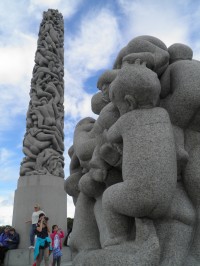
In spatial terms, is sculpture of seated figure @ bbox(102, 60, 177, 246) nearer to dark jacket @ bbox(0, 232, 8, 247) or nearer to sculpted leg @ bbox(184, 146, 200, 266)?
sculpted leg @ bbox(184, 146, 200, 266)

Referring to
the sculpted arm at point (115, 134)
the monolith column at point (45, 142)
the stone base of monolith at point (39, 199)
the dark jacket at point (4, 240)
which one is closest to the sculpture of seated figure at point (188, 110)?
the sculpted arm at point (115, 134)

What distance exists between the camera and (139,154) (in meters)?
2.51

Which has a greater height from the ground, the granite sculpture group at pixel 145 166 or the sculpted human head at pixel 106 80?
the sculpted human head at pixel 106 80

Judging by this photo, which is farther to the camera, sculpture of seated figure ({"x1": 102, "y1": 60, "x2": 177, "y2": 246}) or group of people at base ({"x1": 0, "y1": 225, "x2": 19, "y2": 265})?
group of people at base ({"x1": 0, "y1": 225, "x2": 19, "y2": 265})

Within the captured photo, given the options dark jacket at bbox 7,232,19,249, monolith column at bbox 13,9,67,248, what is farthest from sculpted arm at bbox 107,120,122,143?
monolith column at bbox 13,9,67,248

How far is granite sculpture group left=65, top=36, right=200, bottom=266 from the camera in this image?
2422 mm

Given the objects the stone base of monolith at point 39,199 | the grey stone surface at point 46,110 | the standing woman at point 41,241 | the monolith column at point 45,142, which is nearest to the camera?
the standing woman at point 41,241

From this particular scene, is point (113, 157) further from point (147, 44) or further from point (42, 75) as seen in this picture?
point (42, 75)

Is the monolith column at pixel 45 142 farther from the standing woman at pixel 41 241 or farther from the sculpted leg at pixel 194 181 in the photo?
the sculpted leg at pixel 194 181

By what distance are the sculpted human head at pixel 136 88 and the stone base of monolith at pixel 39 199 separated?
8363mm

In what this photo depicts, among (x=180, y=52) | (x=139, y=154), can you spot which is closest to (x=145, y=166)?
(x=139, y=154)

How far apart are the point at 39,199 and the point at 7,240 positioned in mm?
1866

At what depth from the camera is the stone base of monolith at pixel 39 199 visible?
33.8ft

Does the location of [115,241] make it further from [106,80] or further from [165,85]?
[106,80]
